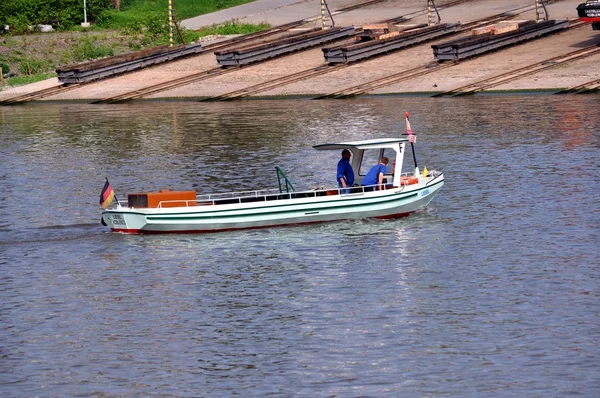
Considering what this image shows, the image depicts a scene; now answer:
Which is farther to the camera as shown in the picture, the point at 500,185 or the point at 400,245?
the point at 500,185

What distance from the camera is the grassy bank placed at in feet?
268

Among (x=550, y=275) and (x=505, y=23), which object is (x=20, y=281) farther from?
(x=505, y=23)

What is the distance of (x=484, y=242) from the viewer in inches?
1261

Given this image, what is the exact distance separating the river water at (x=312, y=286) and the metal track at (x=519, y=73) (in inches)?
625

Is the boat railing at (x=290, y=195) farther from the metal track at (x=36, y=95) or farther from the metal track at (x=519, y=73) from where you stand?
the metal track at (x=36, y=95)

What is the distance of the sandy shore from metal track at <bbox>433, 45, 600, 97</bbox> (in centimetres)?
53

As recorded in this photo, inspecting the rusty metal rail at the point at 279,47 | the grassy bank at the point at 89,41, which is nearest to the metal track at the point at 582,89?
the rusty metal rail at the point at 279,47

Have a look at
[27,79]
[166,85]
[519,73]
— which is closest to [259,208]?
[519,73]

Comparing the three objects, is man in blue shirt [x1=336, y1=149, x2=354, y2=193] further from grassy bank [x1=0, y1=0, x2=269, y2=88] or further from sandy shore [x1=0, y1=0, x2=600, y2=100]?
grassy bank [x1=0, y1=0, x2=269, y2=88]

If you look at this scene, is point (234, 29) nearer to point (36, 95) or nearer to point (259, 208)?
point (36, 95)

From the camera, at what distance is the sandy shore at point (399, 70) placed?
2633 inches

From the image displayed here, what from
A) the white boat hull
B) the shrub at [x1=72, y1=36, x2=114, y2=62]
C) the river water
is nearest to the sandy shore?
the shrub at [x1=72, y1=36, x2=114, y2=62]

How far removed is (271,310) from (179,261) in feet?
18.6

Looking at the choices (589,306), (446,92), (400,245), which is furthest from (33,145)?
(589,306)
